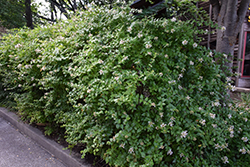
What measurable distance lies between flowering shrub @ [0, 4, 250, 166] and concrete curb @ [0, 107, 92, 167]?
0.26 meters

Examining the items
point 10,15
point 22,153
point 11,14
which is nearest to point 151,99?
point 22,153

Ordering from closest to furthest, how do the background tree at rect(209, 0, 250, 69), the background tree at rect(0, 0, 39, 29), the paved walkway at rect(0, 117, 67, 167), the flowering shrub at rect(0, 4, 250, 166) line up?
the flowering shrub at rect(0, 4, 250, 166)
the paved walkway at rect(0, 117, 67, 167)
the background tree at rect(209, 0, 250, 69)
the background tree at rect(0, 0, 39, 29)

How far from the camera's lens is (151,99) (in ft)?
6.41

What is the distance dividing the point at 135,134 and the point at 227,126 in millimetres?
1229

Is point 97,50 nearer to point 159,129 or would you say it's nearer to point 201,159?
point 159,129

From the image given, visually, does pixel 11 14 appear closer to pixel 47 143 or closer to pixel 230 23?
pixel 47 143

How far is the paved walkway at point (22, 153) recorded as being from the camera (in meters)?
2.48

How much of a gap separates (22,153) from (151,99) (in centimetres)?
236

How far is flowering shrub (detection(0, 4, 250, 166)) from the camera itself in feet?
6.08

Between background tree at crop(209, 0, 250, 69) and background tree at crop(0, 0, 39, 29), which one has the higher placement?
background tree at crop(0, 0, 39, 29)

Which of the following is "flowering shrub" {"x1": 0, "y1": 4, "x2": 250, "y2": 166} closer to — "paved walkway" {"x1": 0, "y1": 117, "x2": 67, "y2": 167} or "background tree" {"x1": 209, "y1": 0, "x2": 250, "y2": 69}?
"background tree" {"x1": 209, "y1": 0, "x2": 250, "y2": 69}

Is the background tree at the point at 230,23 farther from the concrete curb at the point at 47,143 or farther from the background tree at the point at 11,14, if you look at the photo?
the background tree at the point at 11,14

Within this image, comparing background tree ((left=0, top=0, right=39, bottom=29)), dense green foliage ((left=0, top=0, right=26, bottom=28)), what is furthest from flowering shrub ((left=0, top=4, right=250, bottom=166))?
dense green foliage ((left=0, top=0, right=26, bottom=28))

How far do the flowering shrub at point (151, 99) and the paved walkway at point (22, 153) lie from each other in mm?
606
